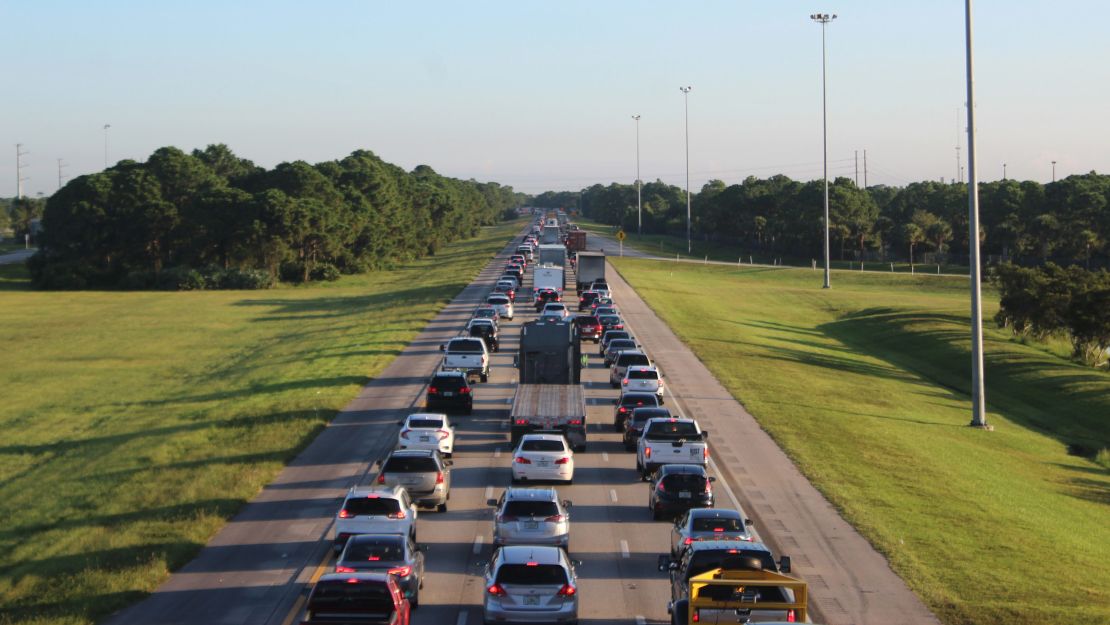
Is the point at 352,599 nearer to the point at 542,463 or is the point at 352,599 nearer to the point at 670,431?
the point at 542,463

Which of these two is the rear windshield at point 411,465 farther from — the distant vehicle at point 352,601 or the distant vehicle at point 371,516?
the distant vehicle at point 352,601

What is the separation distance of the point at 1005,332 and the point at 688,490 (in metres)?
60.5

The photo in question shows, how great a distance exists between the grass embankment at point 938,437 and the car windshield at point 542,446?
6889 millimetres

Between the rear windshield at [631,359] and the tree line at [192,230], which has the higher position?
the tree line at [192,230]

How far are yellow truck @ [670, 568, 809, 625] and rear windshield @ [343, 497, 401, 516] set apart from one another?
8.09 metres

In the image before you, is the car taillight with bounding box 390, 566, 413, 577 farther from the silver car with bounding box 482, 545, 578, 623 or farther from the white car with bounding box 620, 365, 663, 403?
the white car with bounding box 620, 365, 663, 403

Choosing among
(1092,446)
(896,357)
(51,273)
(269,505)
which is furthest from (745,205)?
(269,505)

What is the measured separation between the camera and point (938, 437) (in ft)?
144

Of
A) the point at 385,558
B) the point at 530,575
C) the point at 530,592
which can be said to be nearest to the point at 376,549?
the point at 385,558

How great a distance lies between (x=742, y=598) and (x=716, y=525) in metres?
→ 5.56

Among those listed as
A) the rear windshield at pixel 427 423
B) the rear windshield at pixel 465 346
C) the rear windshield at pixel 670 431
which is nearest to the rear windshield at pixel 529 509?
the rear windshield at pixel 670 431

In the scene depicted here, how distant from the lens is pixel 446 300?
296 feet

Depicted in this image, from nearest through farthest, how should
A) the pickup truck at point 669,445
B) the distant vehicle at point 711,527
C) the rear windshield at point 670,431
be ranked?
1. the distant vehicle at point 711,527
2. the pickup truck at point 669,445
3. the rear windshield at point 670,431

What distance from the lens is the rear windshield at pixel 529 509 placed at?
22966 mm
